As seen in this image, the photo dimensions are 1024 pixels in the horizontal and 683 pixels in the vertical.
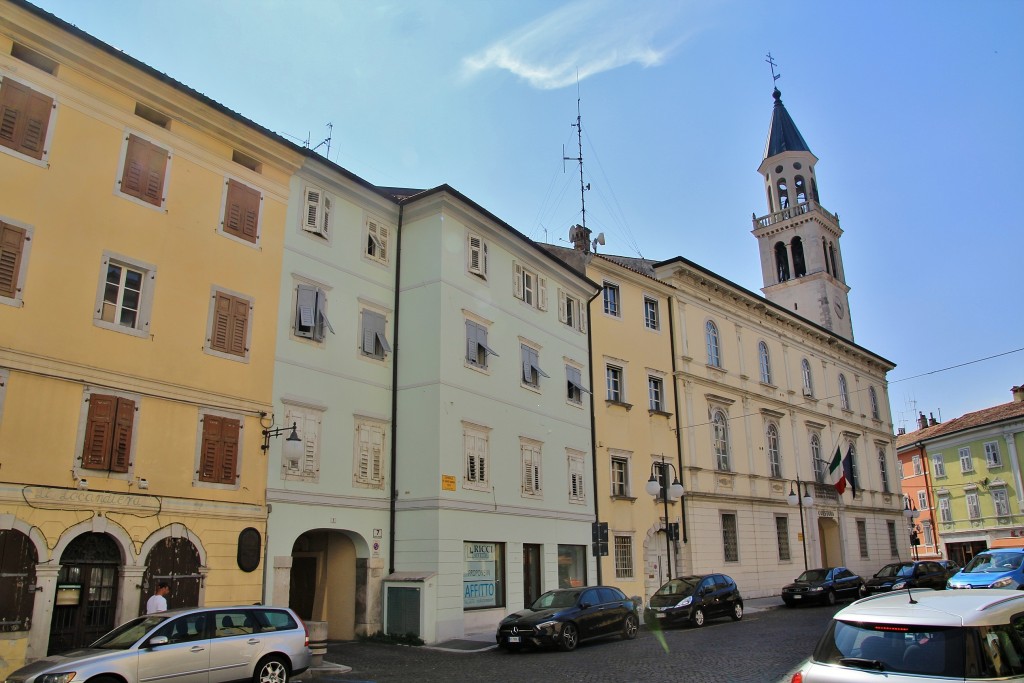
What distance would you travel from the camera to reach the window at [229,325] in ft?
55.8

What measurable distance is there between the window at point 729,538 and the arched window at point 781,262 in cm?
2356

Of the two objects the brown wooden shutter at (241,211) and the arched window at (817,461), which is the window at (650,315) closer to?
the arched window at (817,461)

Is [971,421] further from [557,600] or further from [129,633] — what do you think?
[129,633]

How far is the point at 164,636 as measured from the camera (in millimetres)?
10922

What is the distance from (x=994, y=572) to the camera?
1867 centimetres

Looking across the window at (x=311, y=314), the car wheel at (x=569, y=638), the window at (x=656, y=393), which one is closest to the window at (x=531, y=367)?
the window at (x=311, y=314)

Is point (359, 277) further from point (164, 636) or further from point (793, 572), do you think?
point (793, 572)

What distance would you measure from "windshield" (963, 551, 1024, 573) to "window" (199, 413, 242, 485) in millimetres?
18312

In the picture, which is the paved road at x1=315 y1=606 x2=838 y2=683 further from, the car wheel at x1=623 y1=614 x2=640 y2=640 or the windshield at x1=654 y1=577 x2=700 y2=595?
the windshield at x1=654 y1=577 x2=700 y2=595

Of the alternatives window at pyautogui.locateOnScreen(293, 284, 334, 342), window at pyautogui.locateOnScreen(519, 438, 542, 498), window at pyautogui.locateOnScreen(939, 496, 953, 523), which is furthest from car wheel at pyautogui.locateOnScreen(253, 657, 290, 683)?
window at pyautogui.locateOnScreen(939, 496, 953, 523)

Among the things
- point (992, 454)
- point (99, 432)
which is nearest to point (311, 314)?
point (99, 432)

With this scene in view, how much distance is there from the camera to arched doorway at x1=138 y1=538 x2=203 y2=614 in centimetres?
1478

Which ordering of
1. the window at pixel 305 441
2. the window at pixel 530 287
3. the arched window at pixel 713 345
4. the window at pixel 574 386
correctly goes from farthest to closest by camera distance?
the arched window at pixel 713 345 < the window at pixel 574 386 < the window at pixel 530 287 < the window at pixel 305 441

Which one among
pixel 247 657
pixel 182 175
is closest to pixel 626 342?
pixel 182 175
